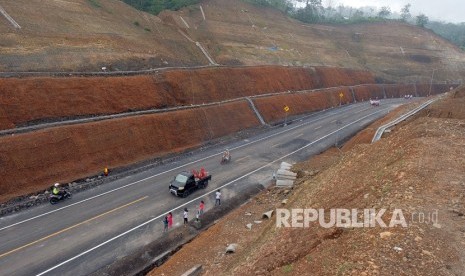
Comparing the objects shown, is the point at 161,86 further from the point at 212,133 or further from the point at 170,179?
the point at 170,179

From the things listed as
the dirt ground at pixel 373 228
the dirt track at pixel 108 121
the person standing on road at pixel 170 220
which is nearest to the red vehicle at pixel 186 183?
the person standing on road at pixel 170 220

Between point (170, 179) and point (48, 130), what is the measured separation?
1113 centimetres

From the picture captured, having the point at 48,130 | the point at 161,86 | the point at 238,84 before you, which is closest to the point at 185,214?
the point at 48,130

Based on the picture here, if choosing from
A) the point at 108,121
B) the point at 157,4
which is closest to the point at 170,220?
the point at 108,121

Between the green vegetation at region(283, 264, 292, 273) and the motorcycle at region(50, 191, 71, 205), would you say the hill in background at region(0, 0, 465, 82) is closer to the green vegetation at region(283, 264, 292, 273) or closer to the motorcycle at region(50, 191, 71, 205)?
the motorcycle at region(50, 191, 71, 205)

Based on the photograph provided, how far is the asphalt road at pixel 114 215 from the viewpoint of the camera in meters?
19.5

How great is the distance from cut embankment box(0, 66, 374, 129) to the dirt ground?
19047 millimetres

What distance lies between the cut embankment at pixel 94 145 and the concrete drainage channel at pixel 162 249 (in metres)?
11.0

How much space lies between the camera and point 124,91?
3972 centimetres

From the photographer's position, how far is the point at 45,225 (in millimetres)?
22500

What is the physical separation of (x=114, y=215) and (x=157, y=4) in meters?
63.6

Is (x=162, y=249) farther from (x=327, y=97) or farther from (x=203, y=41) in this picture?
→ (x=327, y=97)

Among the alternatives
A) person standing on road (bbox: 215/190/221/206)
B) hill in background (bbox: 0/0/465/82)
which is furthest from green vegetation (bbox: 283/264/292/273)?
hill in background (bbox: 0/0/465/82)

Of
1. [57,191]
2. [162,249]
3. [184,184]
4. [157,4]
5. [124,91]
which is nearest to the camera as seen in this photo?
[162,249]
